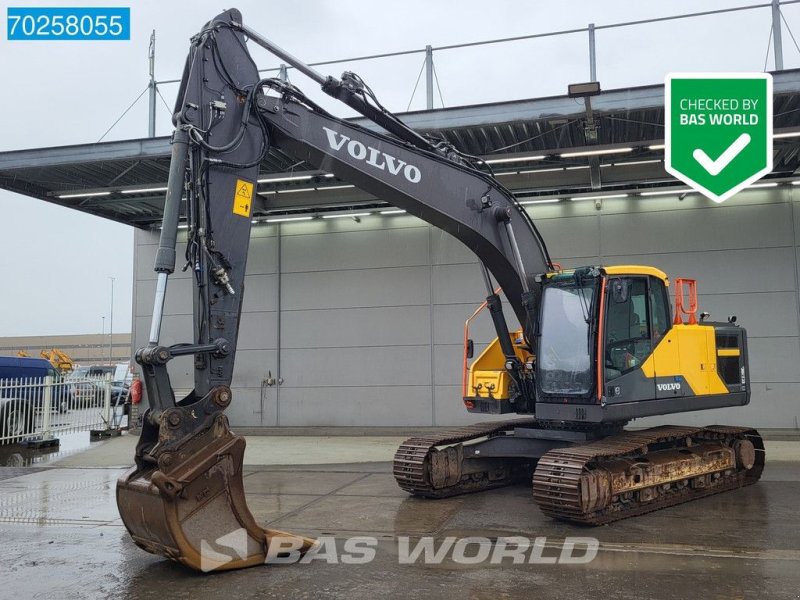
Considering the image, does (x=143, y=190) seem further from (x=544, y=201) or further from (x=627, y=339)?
(x=627, y=339)

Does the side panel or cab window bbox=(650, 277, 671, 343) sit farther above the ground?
cab window bbox=(650, 277, 671, 343)

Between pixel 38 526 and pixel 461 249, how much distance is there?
32.1 feet

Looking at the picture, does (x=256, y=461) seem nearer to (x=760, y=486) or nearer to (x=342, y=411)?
(x=342, y=411)

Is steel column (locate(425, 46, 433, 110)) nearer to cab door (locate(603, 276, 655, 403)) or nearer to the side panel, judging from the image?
cab door (locate(603, 276, 655, 403))

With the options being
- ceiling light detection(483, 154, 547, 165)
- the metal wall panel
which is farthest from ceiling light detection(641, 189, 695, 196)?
the metal wall panel

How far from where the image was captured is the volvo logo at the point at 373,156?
6992 mm

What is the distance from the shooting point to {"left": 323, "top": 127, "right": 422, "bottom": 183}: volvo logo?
6992 millimetres

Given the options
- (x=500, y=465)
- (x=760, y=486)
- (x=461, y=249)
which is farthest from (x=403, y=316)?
(x=760, y=486)

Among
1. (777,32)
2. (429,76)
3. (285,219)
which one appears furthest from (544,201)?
(285,219)

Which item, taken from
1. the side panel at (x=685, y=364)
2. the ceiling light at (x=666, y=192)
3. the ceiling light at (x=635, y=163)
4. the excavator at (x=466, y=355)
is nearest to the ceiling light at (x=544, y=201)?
the ceiling light at (x=635, y=163)

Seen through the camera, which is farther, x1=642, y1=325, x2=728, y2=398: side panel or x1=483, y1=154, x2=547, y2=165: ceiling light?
x1=483, y1=154, x2=547, y2=165: ceiling light

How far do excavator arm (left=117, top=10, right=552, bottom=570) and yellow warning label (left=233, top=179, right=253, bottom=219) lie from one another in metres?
0.01

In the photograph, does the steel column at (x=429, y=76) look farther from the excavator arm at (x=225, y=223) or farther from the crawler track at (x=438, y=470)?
the crawler track at (x=438, y=470)

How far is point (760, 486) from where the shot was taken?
354 inches
